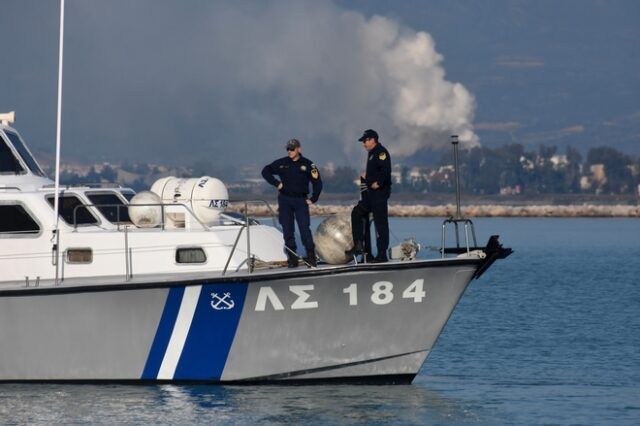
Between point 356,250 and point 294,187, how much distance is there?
1199mm

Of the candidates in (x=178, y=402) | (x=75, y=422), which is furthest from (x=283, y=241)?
(x=75, y=422)

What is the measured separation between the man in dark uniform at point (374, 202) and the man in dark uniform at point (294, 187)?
1.98 ft

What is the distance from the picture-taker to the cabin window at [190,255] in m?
16.7

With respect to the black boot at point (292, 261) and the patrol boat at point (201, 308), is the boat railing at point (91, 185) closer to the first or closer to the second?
the patrol boat at point (201, 308)

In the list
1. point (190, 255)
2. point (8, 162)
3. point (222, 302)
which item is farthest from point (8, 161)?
point (222, 302)

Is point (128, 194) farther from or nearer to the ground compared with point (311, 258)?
farther from the ground

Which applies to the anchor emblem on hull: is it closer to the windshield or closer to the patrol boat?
the patrol boat

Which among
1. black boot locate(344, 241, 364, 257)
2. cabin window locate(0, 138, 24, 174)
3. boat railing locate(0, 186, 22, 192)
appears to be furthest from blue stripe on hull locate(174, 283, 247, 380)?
cabin window locate(0, 138, 24, 174)

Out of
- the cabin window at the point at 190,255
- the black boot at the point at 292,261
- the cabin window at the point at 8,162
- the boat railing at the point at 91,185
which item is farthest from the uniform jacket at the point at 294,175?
the cabin window at the point at 8,162

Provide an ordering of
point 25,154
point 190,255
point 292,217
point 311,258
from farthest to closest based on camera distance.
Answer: point 25,154 < point 292,217 < point 190,255 < point 311,258

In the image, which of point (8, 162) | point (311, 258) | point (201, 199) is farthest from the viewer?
point (8, 162)

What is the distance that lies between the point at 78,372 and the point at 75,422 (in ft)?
4.97

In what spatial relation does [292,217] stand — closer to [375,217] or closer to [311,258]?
[311,258]

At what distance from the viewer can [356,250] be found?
16.5m
